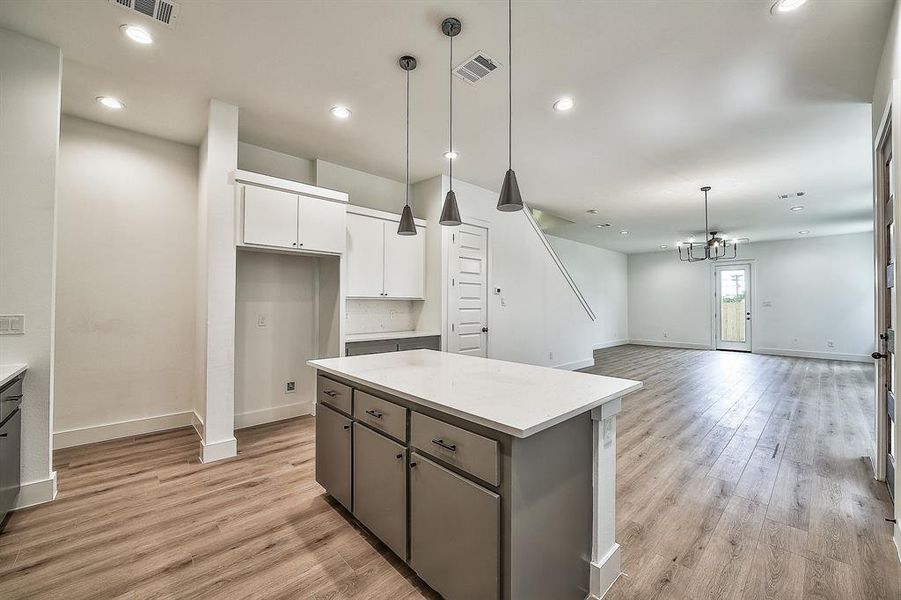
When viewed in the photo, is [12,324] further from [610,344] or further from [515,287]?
[610,344]

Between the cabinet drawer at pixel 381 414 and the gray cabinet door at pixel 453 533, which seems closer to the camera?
the gray cabinet door at pixel 453 533

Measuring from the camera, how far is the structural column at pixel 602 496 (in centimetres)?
167

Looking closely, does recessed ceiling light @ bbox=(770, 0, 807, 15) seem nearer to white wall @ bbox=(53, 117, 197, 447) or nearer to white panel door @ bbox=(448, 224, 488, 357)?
white panel door @ bbox=(448, 224, 488, 357)

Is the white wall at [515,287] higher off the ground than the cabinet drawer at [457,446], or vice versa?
the white wall at [515,287]

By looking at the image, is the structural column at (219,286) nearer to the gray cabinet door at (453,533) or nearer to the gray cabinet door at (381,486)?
the gray cabinet door at (381,486)

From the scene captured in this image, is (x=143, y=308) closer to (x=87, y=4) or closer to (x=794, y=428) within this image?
(x=87, y=4)

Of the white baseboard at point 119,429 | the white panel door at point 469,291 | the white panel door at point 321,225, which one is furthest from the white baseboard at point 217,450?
the white panel door at point 469,291

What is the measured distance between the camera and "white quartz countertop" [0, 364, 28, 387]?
2.02 m

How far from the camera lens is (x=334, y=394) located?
2355 millimetres

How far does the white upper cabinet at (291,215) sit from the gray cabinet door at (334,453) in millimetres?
1730

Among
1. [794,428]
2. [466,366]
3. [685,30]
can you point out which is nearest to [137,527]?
[466,366]

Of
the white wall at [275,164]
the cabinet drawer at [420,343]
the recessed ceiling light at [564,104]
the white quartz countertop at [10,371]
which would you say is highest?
the recessed ceiling light at [564,104]

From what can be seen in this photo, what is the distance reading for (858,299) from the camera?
8602mm

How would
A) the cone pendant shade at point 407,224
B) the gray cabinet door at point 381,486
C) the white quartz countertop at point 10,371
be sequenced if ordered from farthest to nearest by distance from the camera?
the cone pendant shade at point 407,224, the white quartz countertop at point 10,371, the gray cabinet door at point 381,486
